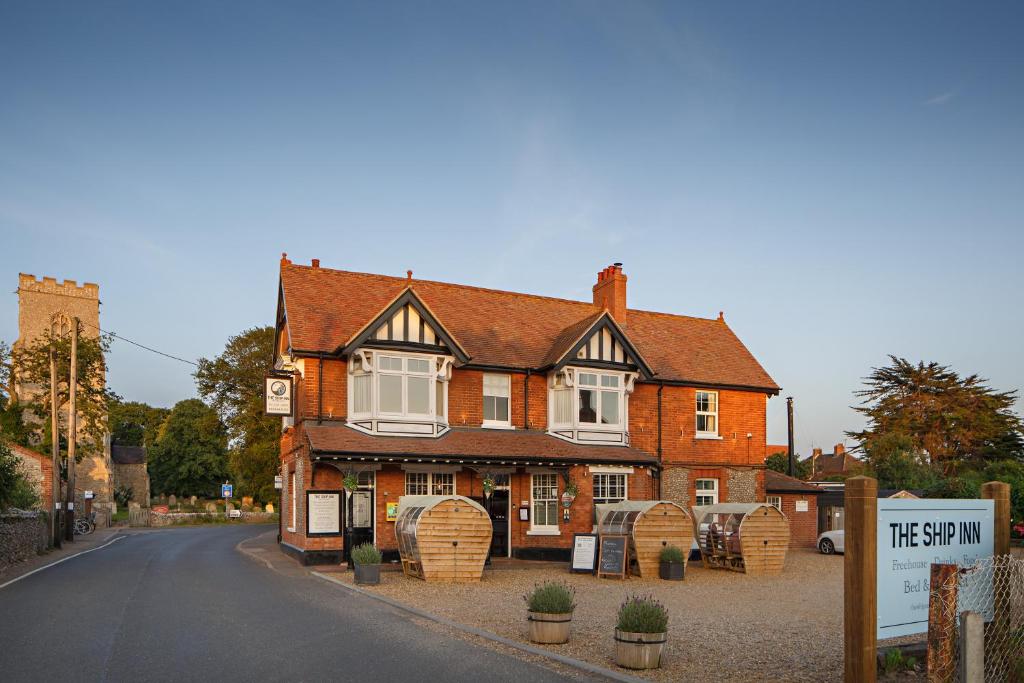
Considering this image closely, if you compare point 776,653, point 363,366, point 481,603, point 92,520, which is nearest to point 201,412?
point 92,520

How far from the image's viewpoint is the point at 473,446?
24.5 meters

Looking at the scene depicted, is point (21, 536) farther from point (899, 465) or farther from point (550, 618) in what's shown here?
point (899, 465)

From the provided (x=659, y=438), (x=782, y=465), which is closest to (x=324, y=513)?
(x=659, y=438)

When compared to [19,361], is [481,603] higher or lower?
lower

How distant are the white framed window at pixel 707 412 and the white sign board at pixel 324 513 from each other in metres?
13.4

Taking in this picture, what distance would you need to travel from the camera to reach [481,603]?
16.2 meters

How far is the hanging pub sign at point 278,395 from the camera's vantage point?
81.4ft

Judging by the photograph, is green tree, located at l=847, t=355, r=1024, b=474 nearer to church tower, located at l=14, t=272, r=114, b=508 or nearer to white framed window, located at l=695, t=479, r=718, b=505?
white framed window, located at l=695, t=479, r=718, b=505

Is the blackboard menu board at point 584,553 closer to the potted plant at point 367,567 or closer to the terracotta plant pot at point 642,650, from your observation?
the potted plant at point 367,567

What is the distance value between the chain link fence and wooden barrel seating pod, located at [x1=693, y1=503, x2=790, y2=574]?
14.3 m

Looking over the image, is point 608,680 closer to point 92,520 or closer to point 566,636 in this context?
point 566,636

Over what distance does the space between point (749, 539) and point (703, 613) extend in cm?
855

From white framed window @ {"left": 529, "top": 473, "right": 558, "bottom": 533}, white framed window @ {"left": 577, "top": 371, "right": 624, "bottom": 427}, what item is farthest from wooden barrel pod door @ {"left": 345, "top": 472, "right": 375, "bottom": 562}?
white framed window @ {"left": 577, "top": 371, "right": 624, "bottom": 427}

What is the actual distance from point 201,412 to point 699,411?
58.4 metres
